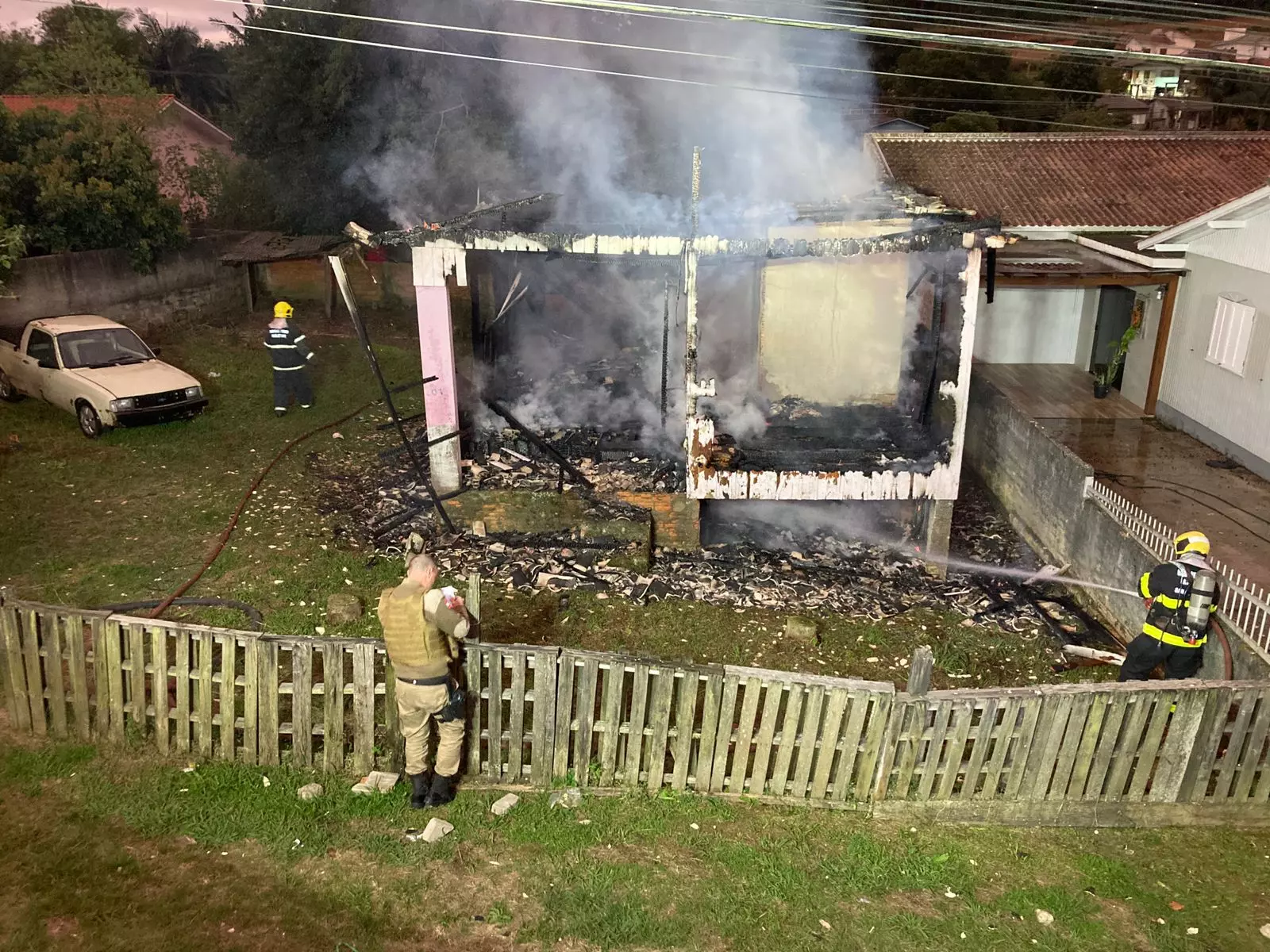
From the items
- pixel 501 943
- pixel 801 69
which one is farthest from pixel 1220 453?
pixel 801 69

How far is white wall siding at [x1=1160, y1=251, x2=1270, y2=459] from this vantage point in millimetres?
12156

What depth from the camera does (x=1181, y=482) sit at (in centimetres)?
1202

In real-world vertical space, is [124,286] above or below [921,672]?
above

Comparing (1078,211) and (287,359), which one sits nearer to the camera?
(287,359)

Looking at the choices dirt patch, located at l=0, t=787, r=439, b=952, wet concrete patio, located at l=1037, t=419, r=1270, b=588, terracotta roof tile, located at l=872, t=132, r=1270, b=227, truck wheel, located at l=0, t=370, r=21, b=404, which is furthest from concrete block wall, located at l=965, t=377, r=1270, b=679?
truck wheel, located at l=0, t=370, r=21, b=404

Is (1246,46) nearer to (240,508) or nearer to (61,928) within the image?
(240,508)

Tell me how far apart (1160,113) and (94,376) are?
36.3 meters

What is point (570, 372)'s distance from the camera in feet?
44.7

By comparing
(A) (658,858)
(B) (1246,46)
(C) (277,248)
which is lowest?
(A) (658,858)

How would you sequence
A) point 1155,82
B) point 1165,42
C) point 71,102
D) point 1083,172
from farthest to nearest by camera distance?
point 1165,42, point 1155,82, point 71,102, point 1083,172

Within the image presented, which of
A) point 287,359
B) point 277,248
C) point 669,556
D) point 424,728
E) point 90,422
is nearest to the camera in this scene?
point 424,728

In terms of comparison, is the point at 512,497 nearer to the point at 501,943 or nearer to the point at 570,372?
the point at 570,372

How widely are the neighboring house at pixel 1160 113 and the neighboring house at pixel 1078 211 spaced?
16944mm

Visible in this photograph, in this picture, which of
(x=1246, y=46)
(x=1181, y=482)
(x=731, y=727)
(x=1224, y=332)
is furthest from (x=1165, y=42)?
(x=731, y=727)
